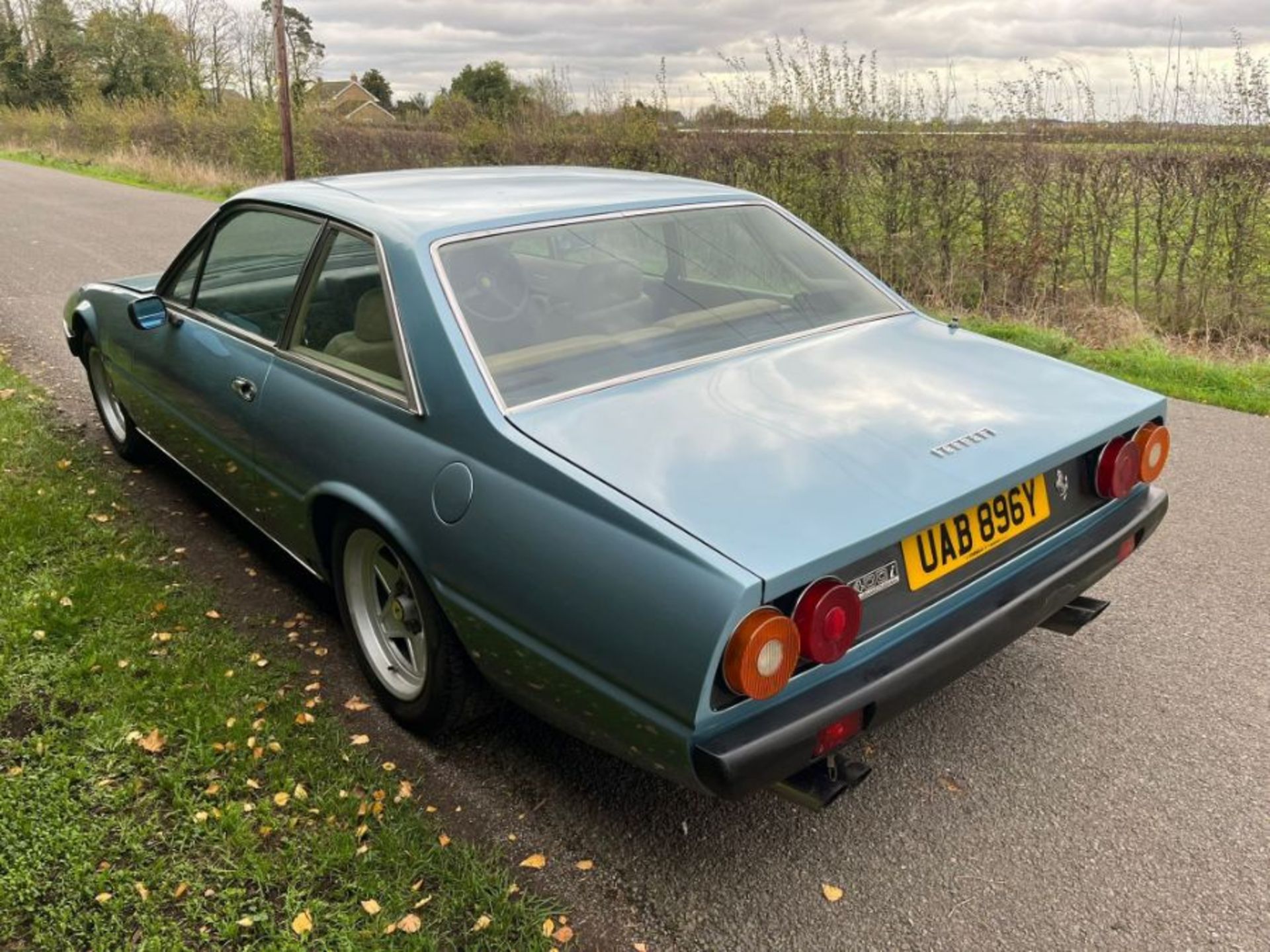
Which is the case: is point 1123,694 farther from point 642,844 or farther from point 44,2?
point 44,2

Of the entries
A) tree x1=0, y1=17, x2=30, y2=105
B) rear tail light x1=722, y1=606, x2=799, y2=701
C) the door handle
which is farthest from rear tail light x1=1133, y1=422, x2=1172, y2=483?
tree x1=0, y1=17, x2=30, y2=105

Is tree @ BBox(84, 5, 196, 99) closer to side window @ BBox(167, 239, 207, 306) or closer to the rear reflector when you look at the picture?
side window @ BBox(167, 239, 207, 306)

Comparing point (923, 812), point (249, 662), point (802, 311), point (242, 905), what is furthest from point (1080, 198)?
point (242, 905)

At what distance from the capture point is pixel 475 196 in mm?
3125

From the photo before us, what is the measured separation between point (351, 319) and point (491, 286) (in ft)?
1.79

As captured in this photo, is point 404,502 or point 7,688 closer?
point 404,502

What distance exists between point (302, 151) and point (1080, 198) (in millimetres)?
15525

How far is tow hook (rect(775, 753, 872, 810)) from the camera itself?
7.07 feet

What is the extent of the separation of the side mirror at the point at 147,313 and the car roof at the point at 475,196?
1.83ft

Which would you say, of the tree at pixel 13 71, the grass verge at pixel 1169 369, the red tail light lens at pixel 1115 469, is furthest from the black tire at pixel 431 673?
the tree at pixel 13 71

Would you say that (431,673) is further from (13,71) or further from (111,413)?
(13,71)

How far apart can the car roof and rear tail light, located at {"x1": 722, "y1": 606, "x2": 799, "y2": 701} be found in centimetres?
152

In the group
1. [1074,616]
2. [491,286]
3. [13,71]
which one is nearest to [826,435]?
[491,286]

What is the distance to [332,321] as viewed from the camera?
3.06 meters
